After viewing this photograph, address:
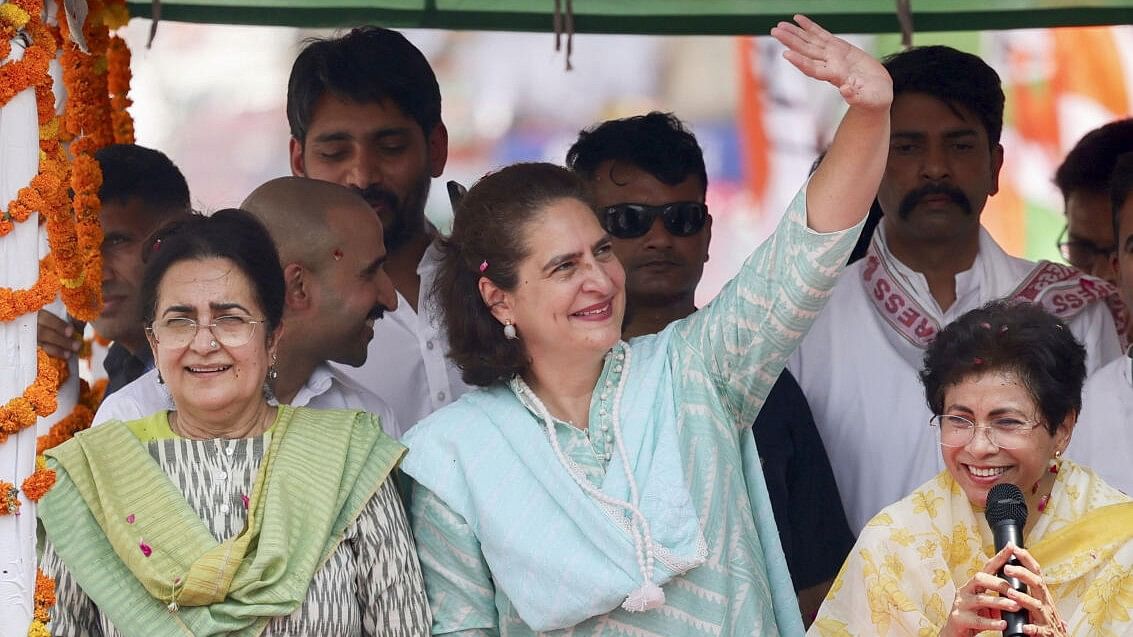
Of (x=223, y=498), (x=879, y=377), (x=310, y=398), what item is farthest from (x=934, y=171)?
(x=223, y=498)

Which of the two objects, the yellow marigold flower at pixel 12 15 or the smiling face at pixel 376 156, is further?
the smiling face at pixel 376 156

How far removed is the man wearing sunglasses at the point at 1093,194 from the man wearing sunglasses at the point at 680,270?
5.24 ft

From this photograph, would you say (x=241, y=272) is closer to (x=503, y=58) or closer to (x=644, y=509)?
(x=644, y=509)

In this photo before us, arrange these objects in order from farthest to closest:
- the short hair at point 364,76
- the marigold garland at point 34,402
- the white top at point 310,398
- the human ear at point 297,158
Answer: the human ear at point 297,158 < the short hair at point 364,76 < the white top at point 310,398 < the marigold garland at point 34,402

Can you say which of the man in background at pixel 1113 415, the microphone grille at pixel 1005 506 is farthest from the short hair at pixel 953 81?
the microphone grille at pixel 1005 506

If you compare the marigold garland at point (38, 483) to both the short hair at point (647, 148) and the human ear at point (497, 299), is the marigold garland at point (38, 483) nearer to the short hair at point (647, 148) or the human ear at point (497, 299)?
the human ear at point (497, 299)

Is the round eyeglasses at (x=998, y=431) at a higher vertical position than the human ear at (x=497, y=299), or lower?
lower

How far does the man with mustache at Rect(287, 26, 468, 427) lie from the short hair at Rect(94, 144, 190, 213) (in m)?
0.43

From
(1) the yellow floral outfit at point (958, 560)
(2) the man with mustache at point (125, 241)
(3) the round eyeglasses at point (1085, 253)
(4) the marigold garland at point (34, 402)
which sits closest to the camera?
(1) the yellow floral outfit at point (958, 560)

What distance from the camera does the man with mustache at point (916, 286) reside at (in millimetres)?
4266

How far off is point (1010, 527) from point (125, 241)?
2.94 metres

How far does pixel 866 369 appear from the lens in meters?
4.32

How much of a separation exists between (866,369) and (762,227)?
76.2 inches

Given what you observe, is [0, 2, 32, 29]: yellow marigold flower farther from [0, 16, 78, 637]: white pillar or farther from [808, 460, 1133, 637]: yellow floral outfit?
[808, 460, 1133, 637]: yellow floral outfit
